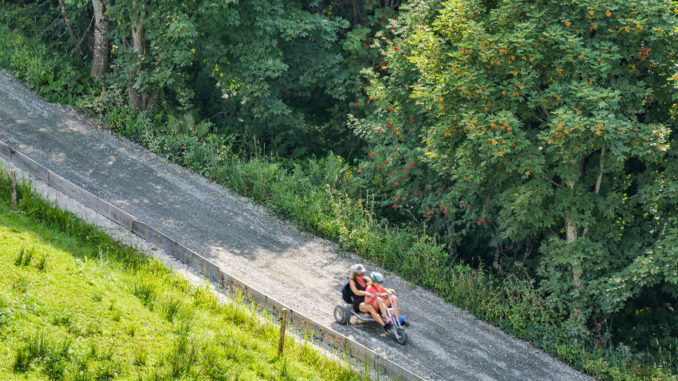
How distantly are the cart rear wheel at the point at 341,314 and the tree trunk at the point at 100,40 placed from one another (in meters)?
14.1

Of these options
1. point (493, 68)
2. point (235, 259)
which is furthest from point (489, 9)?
point (235, 259)

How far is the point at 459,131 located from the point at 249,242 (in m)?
5.64

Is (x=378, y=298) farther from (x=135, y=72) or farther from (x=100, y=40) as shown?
(x=100, y=40)

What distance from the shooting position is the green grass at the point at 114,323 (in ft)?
28.2

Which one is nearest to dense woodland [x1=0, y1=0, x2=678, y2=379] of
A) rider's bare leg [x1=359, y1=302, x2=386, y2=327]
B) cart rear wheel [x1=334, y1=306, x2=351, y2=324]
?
rider's bare leg [x1=359, y1=302, x2=386, y2=327]

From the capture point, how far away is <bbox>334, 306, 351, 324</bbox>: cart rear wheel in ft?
40.3

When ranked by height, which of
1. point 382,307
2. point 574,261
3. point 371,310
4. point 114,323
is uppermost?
point 574,261

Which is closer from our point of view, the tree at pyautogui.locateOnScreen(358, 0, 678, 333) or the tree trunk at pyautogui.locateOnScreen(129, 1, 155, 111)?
the tree at pyautogui.locateOnScreen(358, 0, 678, 333)

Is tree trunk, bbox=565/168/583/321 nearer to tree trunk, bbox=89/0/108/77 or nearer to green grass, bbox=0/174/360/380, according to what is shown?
green grass, bbox=0/174/360/380

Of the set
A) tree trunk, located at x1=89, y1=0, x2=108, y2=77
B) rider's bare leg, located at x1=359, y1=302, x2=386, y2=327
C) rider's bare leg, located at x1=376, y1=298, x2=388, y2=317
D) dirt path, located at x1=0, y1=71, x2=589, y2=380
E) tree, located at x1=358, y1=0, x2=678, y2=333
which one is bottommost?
dirt path, located at x1=0, y1=71, x2=589, y2=380

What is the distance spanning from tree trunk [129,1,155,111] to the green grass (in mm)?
8983

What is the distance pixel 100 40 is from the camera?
2170 cm

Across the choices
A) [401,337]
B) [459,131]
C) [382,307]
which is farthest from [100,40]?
[401,337]

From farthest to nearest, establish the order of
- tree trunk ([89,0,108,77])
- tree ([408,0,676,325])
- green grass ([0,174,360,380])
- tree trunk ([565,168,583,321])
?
tree trunk ([89,0,108,77]) → tree trunk ([565,168,583,321]) → tree ([408,0,676,325]) → green grass ([0,174,360,380])
